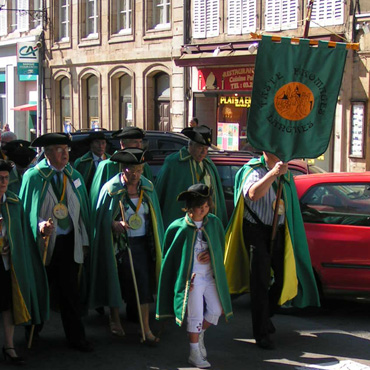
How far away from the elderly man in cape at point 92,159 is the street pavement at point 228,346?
1.85m

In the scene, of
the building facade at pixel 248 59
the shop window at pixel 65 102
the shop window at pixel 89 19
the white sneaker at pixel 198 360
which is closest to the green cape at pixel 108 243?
the white sneaker at pixel 198 360

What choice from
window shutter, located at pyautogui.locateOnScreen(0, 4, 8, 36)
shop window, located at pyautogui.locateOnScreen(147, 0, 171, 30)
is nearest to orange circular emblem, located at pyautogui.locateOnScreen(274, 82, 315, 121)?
shop window, located at pyautogui.locateOnScreen(147, 0, 171, 30)

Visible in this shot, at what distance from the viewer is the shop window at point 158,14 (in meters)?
23.7

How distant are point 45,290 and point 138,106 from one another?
62.2 feet

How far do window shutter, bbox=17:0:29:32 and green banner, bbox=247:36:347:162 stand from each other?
27182 mm

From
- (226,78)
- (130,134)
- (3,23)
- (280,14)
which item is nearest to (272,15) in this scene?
(280,14)

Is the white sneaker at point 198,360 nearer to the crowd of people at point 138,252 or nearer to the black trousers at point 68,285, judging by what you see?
the crowd of people at point 138,252

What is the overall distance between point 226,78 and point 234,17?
1.74m

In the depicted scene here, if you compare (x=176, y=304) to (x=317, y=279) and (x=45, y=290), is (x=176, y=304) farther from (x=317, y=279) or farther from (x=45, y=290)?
(x=317, y=279)

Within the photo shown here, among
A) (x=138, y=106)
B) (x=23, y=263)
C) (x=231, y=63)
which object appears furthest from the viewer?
(x=138, y=106)

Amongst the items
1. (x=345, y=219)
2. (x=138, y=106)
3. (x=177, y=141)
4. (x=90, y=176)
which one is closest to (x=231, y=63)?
(x=138, y=106)

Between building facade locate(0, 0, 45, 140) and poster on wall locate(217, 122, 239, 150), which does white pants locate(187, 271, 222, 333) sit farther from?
building facade locate(0, 0, 45, 140)

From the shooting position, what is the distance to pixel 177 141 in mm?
12219

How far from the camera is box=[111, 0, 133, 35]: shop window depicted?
25250 mm
